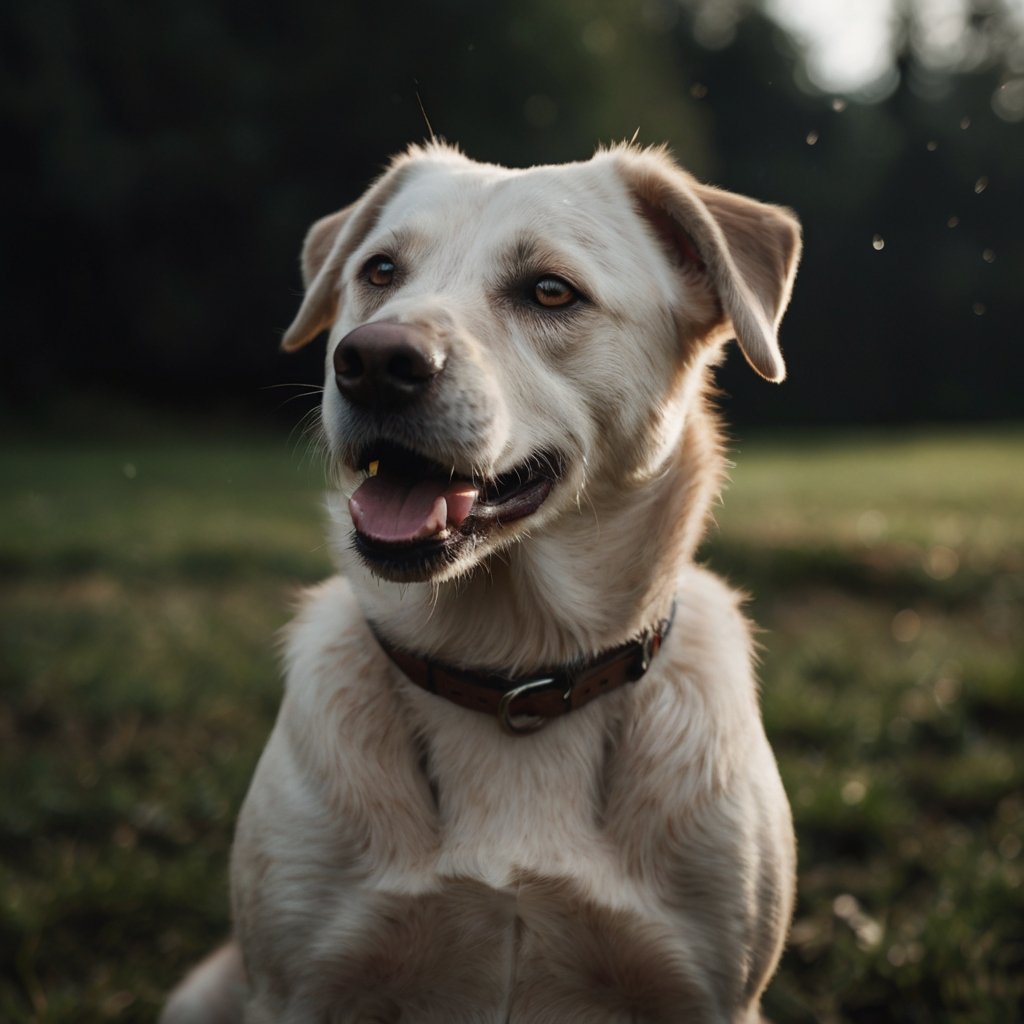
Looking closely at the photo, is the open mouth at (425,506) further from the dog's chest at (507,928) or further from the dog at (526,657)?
the dog's chest at (507,928)

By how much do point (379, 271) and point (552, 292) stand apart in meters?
0.45

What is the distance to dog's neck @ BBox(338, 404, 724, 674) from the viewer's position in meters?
2.48

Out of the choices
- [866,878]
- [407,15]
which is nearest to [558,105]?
[407,15]

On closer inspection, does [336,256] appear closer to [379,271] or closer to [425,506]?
[379,271]

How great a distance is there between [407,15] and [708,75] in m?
13.0

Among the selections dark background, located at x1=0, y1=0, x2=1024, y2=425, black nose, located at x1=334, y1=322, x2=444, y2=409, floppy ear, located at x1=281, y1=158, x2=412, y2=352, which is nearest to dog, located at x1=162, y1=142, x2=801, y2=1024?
black nose, located at x1=334, y1=322, x2=444, y2=409

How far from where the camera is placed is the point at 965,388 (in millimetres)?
29922

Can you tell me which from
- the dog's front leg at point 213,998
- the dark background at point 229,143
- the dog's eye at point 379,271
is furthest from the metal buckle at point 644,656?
the dark background at point 229,143

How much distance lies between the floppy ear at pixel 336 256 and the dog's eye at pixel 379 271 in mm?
260

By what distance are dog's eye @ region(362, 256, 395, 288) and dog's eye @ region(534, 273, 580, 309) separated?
0.38 metres

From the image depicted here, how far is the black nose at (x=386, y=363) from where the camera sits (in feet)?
6.73

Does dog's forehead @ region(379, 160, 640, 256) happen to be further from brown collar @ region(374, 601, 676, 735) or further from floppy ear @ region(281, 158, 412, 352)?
brown collar @ region(374, 601, 676, 735)

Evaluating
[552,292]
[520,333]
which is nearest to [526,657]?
[520,333]

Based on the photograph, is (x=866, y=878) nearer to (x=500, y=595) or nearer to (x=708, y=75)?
(x=500, y=595)
